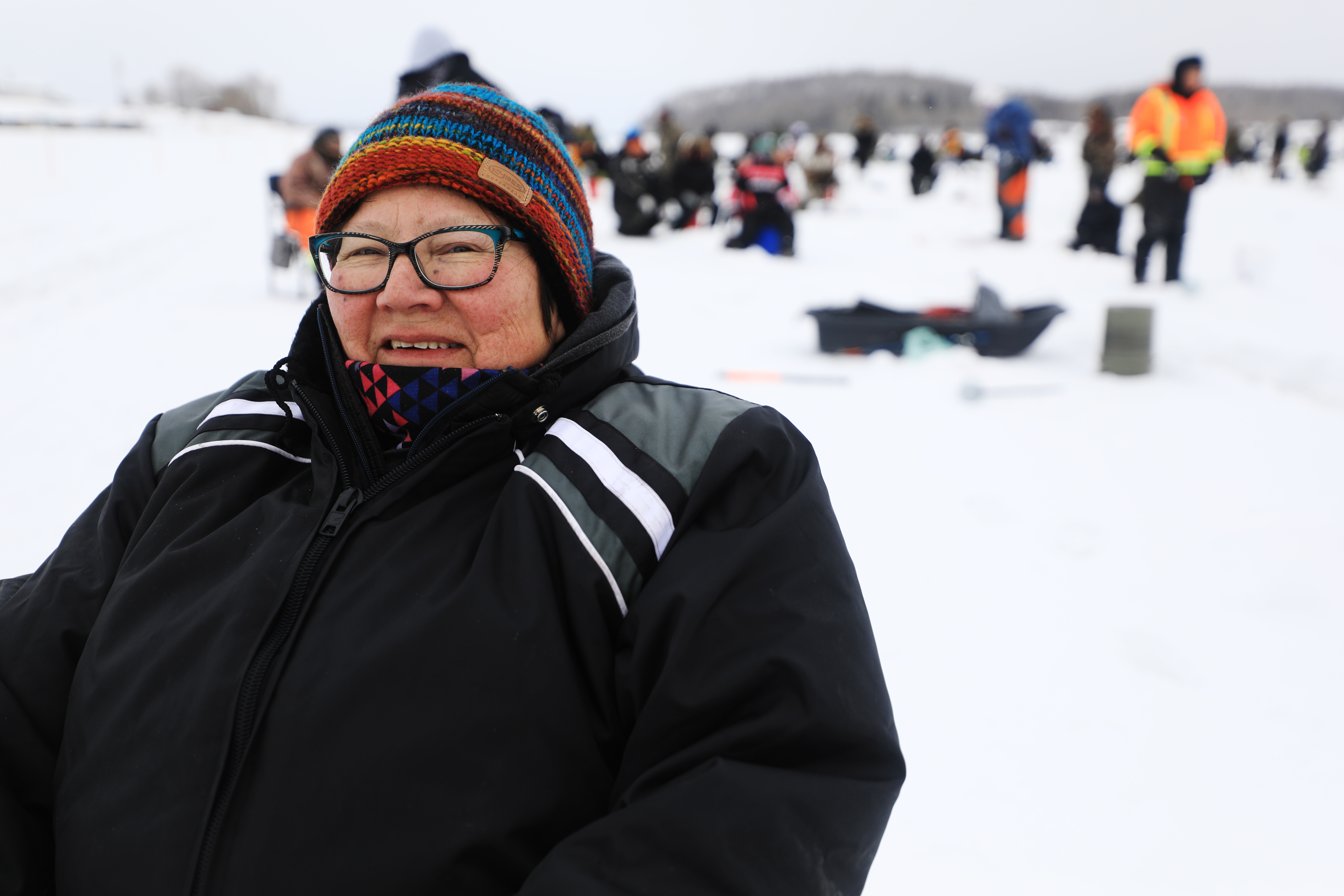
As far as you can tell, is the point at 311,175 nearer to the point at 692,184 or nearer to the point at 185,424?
the point at 185,424

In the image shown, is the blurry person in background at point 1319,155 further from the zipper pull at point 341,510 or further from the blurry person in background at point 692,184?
the zipper pull at point 341,510

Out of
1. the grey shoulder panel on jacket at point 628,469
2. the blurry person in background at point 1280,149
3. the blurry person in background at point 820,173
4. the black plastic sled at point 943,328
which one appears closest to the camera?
the grey shoulder panel on jacket at point 628,469

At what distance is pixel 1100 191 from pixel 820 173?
6.89 m

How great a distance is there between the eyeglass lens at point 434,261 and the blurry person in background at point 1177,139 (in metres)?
7.29

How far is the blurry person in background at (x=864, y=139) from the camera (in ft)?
68.0

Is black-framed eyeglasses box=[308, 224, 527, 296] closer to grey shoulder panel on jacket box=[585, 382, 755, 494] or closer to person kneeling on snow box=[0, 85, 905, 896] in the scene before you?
person kneeling on snow box=[0, 85, 905, 896]

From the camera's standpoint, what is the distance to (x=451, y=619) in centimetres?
109

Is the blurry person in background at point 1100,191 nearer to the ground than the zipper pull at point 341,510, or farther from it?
nearer to the ground

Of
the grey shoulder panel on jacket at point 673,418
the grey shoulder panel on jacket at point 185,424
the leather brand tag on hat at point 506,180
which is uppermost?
the leather brand tag on hat at point 506,180

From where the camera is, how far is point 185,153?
25594 millimetres

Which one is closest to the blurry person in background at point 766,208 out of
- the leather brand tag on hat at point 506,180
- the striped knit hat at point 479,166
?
the striped knit hat at point 479,166

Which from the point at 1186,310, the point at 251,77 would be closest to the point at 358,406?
the point at 1186,310

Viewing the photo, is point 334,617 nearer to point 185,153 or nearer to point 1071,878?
point 1071,878

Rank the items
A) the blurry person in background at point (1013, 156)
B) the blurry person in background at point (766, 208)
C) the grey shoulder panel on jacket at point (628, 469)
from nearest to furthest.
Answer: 1. the grey shoulder panel on jacket at point (628, 469)
2. the blurry person in background at point (766, 208)
3. the blurry person in background at point (1013, 156)
